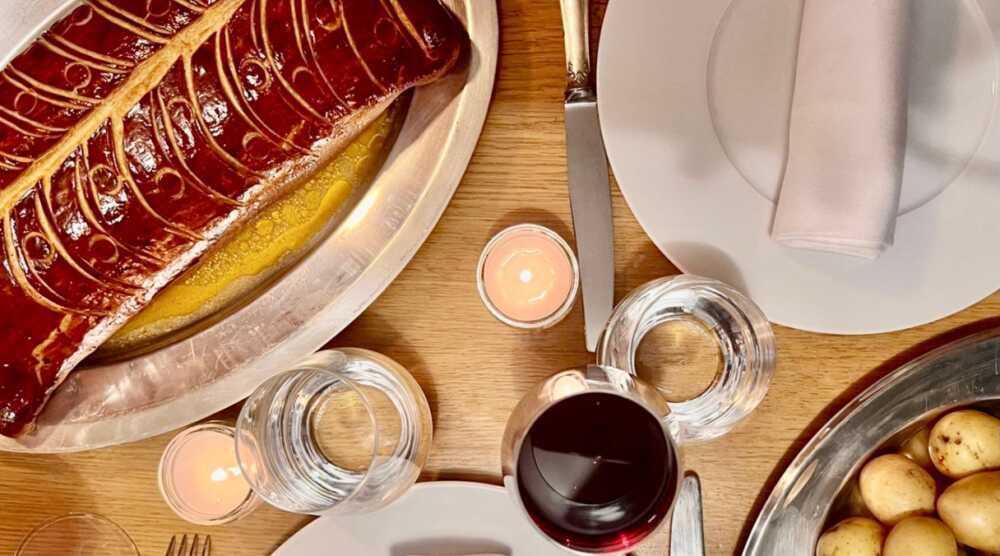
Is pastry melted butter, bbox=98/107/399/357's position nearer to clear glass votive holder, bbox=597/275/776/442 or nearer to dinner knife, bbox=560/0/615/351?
dinner knife, bbox=560/0/615/351

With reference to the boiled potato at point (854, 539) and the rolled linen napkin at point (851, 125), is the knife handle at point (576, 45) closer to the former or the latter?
the rolled linen napkin at point (851, 125)

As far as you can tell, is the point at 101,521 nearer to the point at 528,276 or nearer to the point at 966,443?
the point at 528,276

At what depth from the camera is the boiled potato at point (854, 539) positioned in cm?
98

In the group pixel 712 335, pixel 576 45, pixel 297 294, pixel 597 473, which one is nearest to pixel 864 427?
pixel 712 335

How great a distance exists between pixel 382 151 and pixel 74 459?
0.60 metres

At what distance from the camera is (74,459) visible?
3.60 ft

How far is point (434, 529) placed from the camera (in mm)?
1036

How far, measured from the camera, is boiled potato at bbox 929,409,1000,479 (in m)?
0.96

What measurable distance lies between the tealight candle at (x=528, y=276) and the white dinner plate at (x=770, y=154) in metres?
0.13

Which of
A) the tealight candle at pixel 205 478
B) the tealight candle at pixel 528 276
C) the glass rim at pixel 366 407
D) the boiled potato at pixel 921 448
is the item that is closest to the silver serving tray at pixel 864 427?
the boiled potato at pixel 921 448

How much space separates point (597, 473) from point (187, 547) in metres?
0.59

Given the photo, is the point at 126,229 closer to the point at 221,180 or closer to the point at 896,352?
the point at 221,180

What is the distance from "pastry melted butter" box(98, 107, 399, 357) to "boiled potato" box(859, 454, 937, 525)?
0.75 meters

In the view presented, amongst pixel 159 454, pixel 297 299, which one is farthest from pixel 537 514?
pixel 159 454
